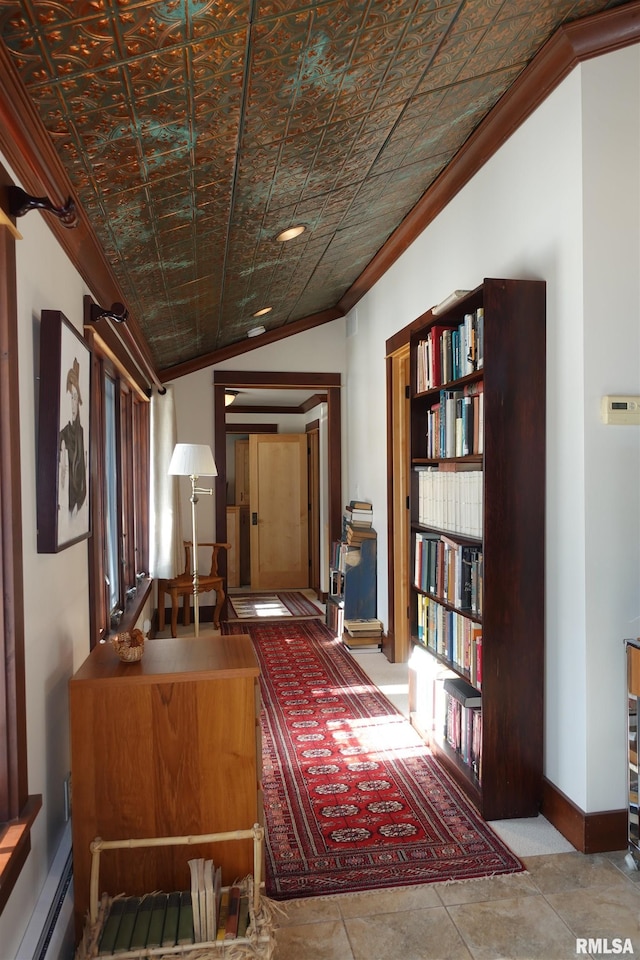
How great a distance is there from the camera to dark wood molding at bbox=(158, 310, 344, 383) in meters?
6.42

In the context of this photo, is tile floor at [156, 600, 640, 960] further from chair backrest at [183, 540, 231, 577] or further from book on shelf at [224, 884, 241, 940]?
chair backrest at [183, 540, 231, 577]

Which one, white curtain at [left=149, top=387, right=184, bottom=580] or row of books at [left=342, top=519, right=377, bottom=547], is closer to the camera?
row of books at [left=342, top=519, right=377, bottom=547]

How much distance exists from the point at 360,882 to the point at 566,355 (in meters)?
1.96

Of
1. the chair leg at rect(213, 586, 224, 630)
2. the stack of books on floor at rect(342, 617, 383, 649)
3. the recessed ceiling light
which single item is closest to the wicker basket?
the recessed ceiling light

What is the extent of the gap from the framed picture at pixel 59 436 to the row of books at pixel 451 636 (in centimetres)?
160

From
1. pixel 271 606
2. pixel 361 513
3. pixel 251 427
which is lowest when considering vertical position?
pixel 271 606

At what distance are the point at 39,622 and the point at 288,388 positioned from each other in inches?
190

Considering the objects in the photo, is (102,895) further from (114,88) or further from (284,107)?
(284,107)

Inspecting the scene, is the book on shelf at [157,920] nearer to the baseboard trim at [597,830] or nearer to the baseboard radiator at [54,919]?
the baseboard radiator at [54,919]

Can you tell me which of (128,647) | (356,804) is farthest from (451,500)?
(128,647)

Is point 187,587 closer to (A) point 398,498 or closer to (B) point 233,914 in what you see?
(A) point 398,498

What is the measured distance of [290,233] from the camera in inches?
145

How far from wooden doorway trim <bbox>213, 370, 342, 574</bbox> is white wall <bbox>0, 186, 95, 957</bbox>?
4.01 meters

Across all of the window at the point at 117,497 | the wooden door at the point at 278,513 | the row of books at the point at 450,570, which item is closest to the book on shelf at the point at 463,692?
the row of books at the point at 450,570
